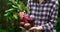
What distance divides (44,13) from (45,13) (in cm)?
1

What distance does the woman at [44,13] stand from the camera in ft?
8.82

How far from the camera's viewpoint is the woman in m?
2.69

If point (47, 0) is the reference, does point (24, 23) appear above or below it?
below

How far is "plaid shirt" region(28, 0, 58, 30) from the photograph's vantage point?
2.69 metres

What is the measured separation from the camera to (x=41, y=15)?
9.19ft

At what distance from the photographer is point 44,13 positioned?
2.79 metres

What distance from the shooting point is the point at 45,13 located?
278 centimetres

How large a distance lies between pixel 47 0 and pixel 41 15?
168 mm

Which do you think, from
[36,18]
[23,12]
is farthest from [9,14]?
[36,18]

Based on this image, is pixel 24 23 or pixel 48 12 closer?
pixel 24 23

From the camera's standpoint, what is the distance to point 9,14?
260 cm

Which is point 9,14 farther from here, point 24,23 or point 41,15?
point 41,15

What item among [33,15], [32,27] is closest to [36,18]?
[33,15]

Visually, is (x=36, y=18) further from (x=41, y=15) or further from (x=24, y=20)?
(x=24, y=20)
